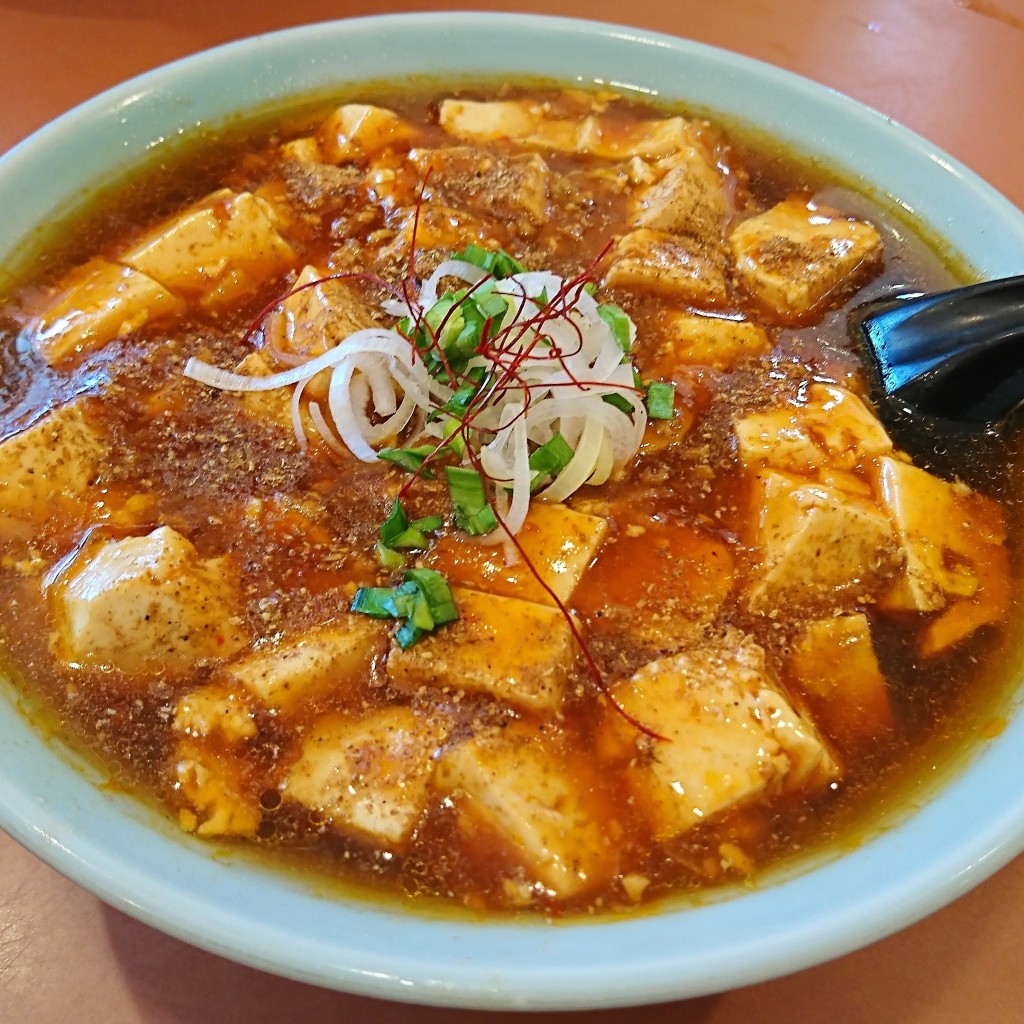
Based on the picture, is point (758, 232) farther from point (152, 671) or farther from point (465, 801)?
point (152, 671)

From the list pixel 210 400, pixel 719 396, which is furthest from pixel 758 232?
pixel 210 400

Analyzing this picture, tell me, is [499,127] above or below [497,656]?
above

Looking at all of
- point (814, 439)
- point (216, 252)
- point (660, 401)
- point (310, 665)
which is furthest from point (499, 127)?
point (310, 665)

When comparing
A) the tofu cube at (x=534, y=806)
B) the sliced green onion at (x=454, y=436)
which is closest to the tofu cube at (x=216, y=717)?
the tofu cube at (x=534, y=806)

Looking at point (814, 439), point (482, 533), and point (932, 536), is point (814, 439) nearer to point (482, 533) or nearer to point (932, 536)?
point (932, 536)

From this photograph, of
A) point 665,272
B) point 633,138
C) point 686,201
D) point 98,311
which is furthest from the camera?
point 633,138

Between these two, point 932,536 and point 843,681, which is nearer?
point 843,681

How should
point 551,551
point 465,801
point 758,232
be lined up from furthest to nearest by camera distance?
point 758,232 → point 551,551 → point 465,801
